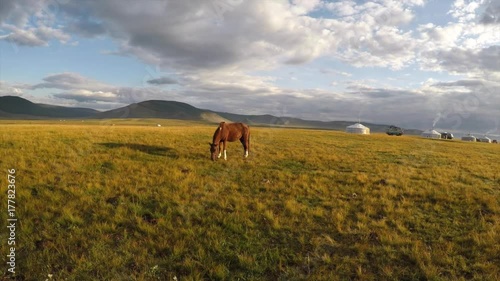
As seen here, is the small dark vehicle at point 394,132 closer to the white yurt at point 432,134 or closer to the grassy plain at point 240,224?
the white yurt at point 432,134

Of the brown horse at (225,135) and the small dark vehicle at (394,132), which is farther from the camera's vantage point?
the small dark vehicle at (394,132)

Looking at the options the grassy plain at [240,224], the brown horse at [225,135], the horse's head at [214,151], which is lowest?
the grassy plain at [240,224]

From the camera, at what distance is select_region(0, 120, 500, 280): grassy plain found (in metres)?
6.41

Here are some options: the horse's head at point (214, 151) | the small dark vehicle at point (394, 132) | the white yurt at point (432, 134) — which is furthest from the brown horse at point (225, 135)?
the white yurt at point (432, 134)

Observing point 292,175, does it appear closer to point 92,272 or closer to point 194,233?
point 194,233

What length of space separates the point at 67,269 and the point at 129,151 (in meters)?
12.5

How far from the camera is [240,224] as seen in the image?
8328mm

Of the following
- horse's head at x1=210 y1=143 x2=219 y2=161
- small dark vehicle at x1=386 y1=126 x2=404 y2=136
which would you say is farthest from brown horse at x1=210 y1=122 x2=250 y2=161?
small dark vehicle at x1=386 y1=126 x2=404 y2=136

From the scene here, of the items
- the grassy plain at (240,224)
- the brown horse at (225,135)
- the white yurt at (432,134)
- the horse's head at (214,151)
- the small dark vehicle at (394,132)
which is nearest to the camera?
the grassy plain at (240,224)

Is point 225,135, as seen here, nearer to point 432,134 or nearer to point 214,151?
point 214,151

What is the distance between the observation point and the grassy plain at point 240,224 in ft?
21.0

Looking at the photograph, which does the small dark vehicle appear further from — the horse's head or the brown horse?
the horse's head

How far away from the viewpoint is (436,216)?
9.66m

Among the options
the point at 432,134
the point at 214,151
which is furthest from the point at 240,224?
the point at 432,134
